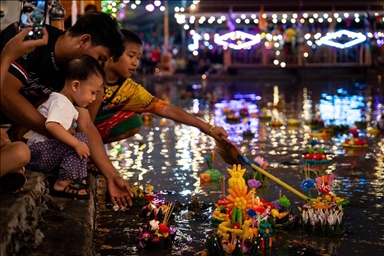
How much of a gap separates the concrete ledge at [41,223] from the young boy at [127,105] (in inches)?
72.8

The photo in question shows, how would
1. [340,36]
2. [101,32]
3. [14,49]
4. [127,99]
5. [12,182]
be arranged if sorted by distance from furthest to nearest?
1. [340,36]
2. [127,99]
3. [101,32]
4. [12,182]
5. [14,49]

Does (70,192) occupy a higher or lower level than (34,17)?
lower

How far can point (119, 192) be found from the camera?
5.46 m

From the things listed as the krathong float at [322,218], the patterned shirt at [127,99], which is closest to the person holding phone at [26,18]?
the krathong float at [322,218]

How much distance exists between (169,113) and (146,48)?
36.8 metres

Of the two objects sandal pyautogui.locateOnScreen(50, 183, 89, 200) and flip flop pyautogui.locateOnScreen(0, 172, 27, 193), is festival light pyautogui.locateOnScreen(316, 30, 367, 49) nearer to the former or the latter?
sandal pyautogui.locateOnScreen(50, 183, 89, 200)

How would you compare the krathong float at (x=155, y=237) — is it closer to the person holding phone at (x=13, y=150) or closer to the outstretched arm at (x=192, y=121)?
the person holding phone at (x=13, y=150)

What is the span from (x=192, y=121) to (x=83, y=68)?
1665 mm

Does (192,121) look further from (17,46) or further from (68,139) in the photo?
(17,46)

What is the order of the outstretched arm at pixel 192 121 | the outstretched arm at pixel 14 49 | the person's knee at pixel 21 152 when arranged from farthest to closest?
the outstretched arm at pixel 192 121, the person's knee at pixel 21 152, the outstretched arm at pixel 14 49

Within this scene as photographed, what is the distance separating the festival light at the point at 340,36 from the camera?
115ft

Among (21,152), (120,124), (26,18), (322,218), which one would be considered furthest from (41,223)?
(120,124)

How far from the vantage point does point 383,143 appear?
10.9 m

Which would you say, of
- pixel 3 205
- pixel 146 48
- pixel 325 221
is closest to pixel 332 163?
pixel 325 221
